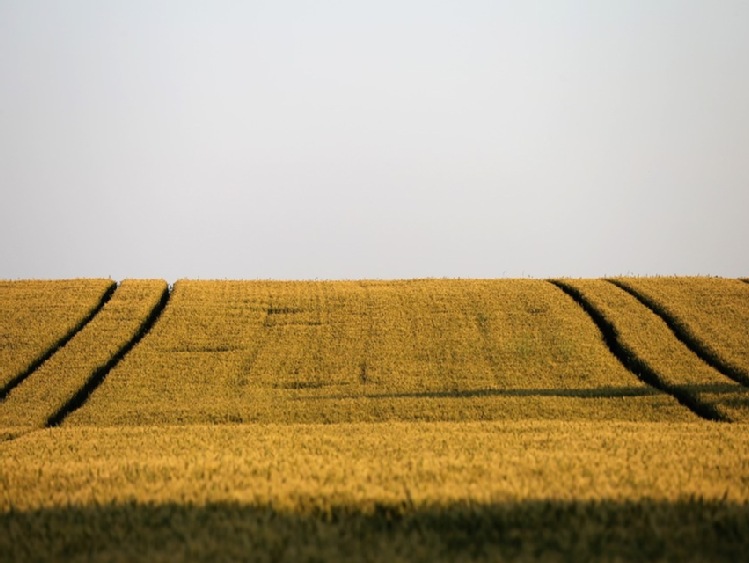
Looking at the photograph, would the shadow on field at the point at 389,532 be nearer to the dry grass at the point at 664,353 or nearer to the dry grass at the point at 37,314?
the dry grass at the point at 664,353

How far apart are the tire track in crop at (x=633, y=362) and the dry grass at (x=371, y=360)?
28.4 inches

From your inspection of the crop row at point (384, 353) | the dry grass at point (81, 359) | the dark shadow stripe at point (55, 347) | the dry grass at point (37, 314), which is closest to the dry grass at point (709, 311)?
the crop row at point (384, 353)

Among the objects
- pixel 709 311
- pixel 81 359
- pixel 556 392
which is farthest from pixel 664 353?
pixel 81 359

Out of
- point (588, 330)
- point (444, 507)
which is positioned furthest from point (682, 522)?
point (588, 330)

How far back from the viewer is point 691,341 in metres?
40.6

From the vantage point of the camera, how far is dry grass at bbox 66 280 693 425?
1236 inches

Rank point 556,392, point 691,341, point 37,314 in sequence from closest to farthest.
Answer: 1. point 556,392
2. point 691,341
3. point 37,314

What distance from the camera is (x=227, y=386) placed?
35.7 m

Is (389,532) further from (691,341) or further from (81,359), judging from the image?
(691,341)

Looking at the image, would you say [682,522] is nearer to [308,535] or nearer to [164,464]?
[308,535]

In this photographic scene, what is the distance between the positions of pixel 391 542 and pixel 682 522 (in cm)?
335

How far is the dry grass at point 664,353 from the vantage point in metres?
31.7

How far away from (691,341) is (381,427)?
65.7 feet

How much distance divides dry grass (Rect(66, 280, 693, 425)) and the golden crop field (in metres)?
0.15
